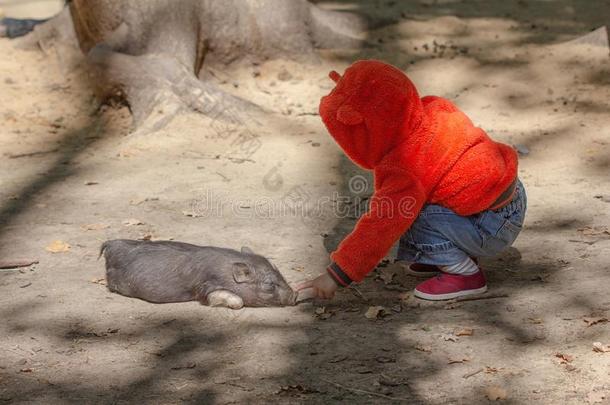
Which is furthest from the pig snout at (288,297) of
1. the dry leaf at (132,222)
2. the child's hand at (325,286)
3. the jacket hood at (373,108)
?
the dry leaf at (132,222)

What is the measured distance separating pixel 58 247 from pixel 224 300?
1293 millimetres

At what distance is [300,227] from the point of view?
580 centimetres

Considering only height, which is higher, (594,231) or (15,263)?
(594,231)

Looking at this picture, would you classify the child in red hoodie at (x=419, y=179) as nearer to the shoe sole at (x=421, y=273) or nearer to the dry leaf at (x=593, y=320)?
the shoe sole at (x=421, y=273)

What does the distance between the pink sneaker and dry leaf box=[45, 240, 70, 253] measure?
2.11 m

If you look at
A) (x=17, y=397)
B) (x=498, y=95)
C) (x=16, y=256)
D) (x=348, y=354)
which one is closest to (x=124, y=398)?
(x=17, y=397)

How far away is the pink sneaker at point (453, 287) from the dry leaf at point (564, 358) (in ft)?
2.76

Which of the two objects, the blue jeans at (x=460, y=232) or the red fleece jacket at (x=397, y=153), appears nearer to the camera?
the red fleece jacket at (x=397, y=153)

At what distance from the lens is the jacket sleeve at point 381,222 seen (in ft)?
14.5

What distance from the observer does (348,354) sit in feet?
13.6

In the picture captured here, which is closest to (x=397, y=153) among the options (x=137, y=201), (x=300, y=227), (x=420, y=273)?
(x=420, y=273)

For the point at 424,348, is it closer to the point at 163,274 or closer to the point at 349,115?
the point at 349,115

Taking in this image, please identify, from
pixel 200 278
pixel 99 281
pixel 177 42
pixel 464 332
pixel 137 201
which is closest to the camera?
pixel 464 332

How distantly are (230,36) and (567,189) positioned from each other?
11.7 ft
